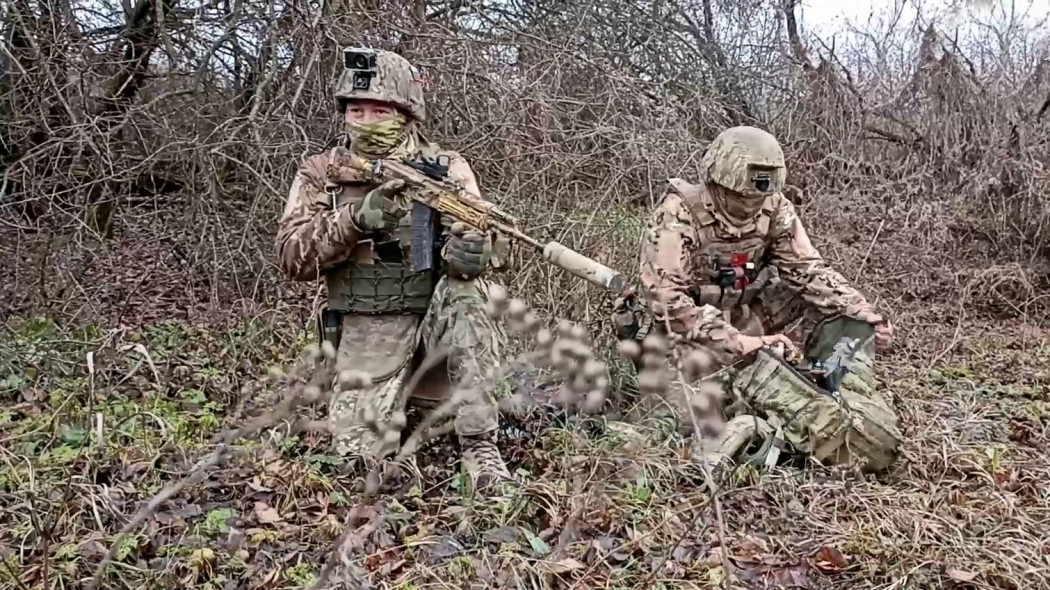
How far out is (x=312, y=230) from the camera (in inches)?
146

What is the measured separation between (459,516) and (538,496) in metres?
0.29

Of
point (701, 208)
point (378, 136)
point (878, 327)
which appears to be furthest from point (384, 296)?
point (878, 327)

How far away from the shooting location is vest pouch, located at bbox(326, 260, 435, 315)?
3.88 m

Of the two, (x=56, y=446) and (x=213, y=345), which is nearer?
(x=56, y=446)

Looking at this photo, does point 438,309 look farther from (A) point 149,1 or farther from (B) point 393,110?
(A) point 149,1

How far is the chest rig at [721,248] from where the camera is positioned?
4.17 m

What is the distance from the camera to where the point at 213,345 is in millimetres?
5336

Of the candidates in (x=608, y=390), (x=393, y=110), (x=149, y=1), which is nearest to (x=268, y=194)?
(x=149, y=1)

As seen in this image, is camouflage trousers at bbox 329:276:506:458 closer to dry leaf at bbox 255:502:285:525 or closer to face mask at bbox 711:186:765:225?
dry leaf at bbox 255:502:285:525

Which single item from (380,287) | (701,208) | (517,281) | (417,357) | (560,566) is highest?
(701,208)

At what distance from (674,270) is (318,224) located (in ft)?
4.77

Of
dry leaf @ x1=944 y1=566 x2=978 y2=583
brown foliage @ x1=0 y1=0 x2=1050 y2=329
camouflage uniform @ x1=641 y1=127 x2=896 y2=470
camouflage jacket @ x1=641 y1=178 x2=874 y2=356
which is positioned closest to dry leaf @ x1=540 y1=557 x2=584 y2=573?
dry leaf @ x1=944 y1=566 x2=978 y2=583

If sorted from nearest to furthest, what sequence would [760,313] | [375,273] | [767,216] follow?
[375,273] < [767,216] < [760,313]

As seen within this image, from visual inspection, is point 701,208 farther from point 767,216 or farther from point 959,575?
point 959,575
